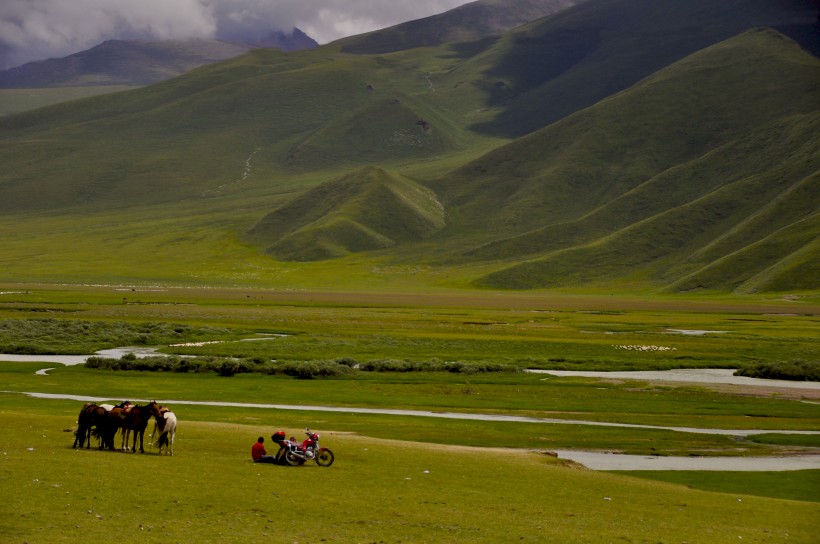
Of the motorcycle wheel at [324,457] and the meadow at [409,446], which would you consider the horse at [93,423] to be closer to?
the meadow at [409,446]

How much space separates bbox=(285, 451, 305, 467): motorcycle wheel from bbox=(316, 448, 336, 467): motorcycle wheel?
62cm

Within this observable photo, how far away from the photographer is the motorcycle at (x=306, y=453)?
115 ft

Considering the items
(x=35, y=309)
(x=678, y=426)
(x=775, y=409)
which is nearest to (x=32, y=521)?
(x=678, y=426)

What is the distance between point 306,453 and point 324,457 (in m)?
0.81

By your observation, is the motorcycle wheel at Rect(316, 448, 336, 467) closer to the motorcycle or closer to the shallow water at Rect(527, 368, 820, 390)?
the motorcycle

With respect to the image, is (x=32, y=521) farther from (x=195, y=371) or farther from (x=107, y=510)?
(x=195, y=371)

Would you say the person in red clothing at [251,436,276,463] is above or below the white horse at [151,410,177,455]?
below

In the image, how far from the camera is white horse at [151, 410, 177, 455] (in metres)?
34.4

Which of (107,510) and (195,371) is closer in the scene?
(107,510)

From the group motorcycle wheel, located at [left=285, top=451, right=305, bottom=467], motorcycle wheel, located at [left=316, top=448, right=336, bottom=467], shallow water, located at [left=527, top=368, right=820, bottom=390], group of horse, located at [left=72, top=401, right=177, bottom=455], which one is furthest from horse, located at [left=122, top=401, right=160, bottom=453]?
shallow water, located at [left=527, top=368, right=820, bottom=390]

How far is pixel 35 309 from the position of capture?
127125mm

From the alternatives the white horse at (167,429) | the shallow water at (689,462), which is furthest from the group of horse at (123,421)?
the shallow water at (689,462)

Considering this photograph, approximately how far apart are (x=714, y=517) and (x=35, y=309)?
114 m

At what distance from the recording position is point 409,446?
4188 centimetres
